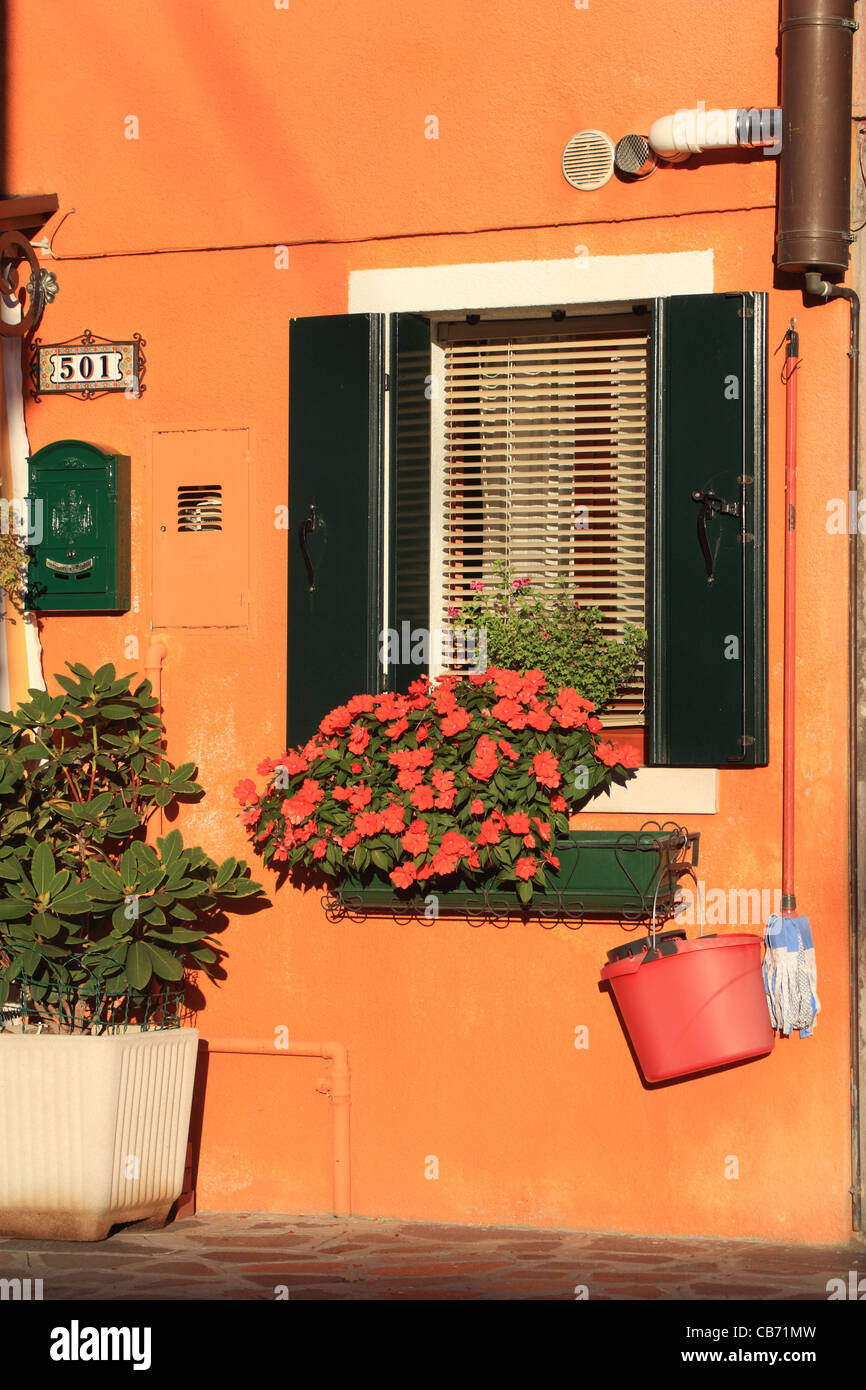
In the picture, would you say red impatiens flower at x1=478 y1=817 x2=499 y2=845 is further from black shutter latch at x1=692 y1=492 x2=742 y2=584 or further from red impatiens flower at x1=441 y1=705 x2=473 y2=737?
black shutter latch at x1=692 y1=492 x2=742 y2=584

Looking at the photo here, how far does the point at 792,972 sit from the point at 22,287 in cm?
383

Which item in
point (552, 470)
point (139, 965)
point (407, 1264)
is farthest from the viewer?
point (552, 470)

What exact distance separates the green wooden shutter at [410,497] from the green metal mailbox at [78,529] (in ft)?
3.50

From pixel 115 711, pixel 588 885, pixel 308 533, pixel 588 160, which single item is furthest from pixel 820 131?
pixel 115 711

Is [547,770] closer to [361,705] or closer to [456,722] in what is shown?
[456,722]

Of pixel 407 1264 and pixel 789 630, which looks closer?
pixel 407 1264

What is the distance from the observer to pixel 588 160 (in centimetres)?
588

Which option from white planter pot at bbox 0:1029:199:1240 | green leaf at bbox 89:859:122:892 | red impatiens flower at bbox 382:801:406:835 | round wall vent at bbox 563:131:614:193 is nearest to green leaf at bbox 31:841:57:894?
green leaf at bbox 89:859:122:892

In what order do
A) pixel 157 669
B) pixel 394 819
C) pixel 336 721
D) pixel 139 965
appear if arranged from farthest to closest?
pixel 157 669 → pixel 336 721 → pixel 139 965 → pixel 394 819

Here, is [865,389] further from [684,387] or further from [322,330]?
[322,330]

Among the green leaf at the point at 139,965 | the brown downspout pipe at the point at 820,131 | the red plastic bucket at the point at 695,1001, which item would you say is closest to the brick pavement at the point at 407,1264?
the red plastic bucket at the point at 695,1001

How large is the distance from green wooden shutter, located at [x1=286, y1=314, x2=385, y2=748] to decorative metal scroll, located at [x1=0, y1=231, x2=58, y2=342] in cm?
111

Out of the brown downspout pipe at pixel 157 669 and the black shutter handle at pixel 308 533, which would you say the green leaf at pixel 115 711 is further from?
the black shutter handle at pixel 308 533

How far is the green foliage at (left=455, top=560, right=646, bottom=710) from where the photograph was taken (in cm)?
580
